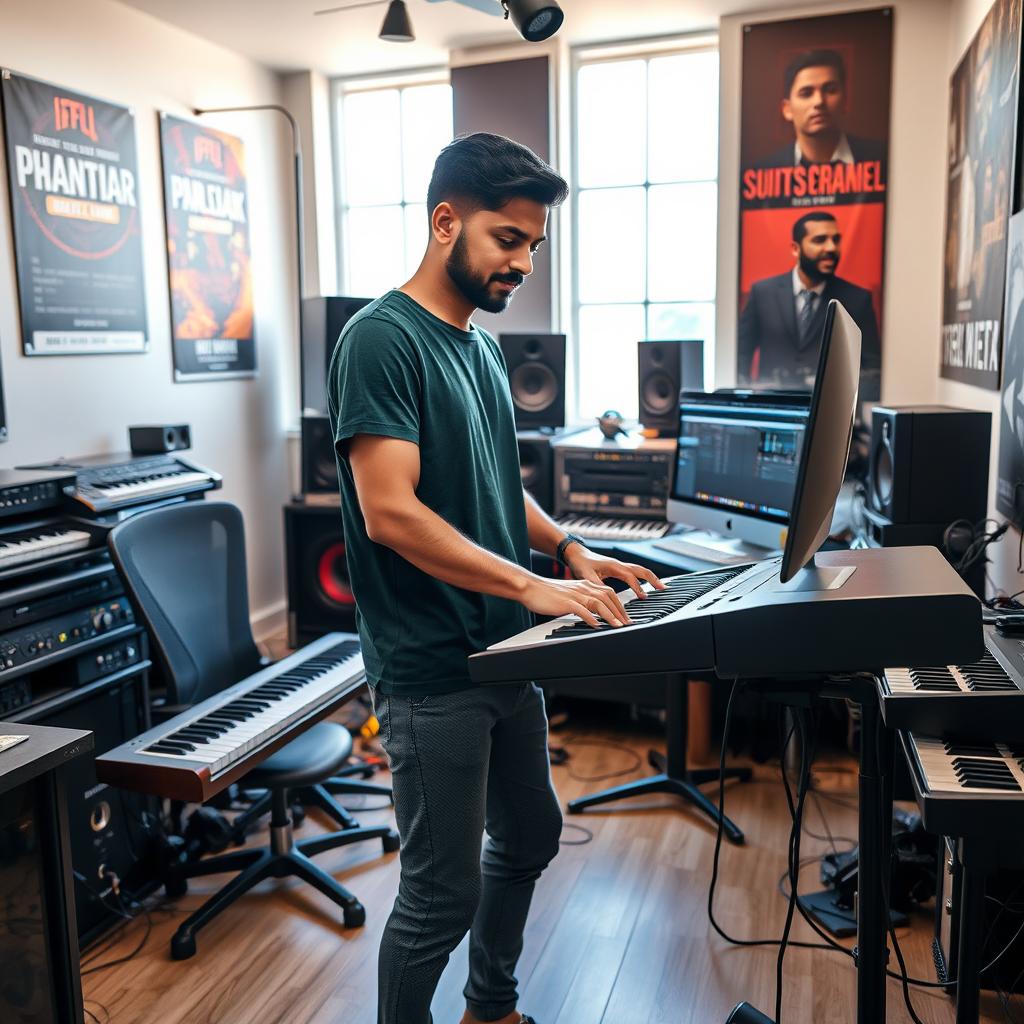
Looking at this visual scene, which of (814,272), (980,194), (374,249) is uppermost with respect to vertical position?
(374,249)

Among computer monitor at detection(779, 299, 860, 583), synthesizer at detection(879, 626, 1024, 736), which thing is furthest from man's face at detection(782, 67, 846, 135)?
synthesizer at detection(879, 626, 1024, 736)

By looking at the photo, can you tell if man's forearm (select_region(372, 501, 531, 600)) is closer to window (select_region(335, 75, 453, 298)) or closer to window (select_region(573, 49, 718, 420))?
window (select_region(573, 49, 718, 420))

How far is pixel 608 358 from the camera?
183 inches

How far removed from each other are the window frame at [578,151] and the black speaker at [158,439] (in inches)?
71.9

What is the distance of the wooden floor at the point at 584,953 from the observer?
1.98 m

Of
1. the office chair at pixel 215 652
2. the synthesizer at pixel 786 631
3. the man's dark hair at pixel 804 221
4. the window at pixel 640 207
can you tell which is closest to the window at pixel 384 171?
the window at pixel 640 207

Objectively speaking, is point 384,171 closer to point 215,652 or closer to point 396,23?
point 396,23

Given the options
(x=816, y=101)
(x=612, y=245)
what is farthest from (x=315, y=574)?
(x=816, y=101)

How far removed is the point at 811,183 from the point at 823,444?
3152mm

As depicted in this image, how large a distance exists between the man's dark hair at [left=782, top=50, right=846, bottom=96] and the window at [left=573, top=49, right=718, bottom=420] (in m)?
0.41

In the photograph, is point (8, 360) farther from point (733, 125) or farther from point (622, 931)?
point (733, 125)

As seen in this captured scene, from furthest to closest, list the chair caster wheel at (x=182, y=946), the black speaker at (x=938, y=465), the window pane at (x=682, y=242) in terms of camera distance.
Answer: the window pane at (x=682, y=242) < the black speaker at (x=938, y=465) < the chair caster wheel at (x=182, y=946)

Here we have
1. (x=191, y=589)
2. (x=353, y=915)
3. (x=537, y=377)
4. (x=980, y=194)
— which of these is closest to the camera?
(x=353, y=915)

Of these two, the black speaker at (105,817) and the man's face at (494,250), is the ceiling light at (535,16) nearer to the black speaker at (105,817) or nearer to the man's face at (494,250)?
the man's face at (494,250)
